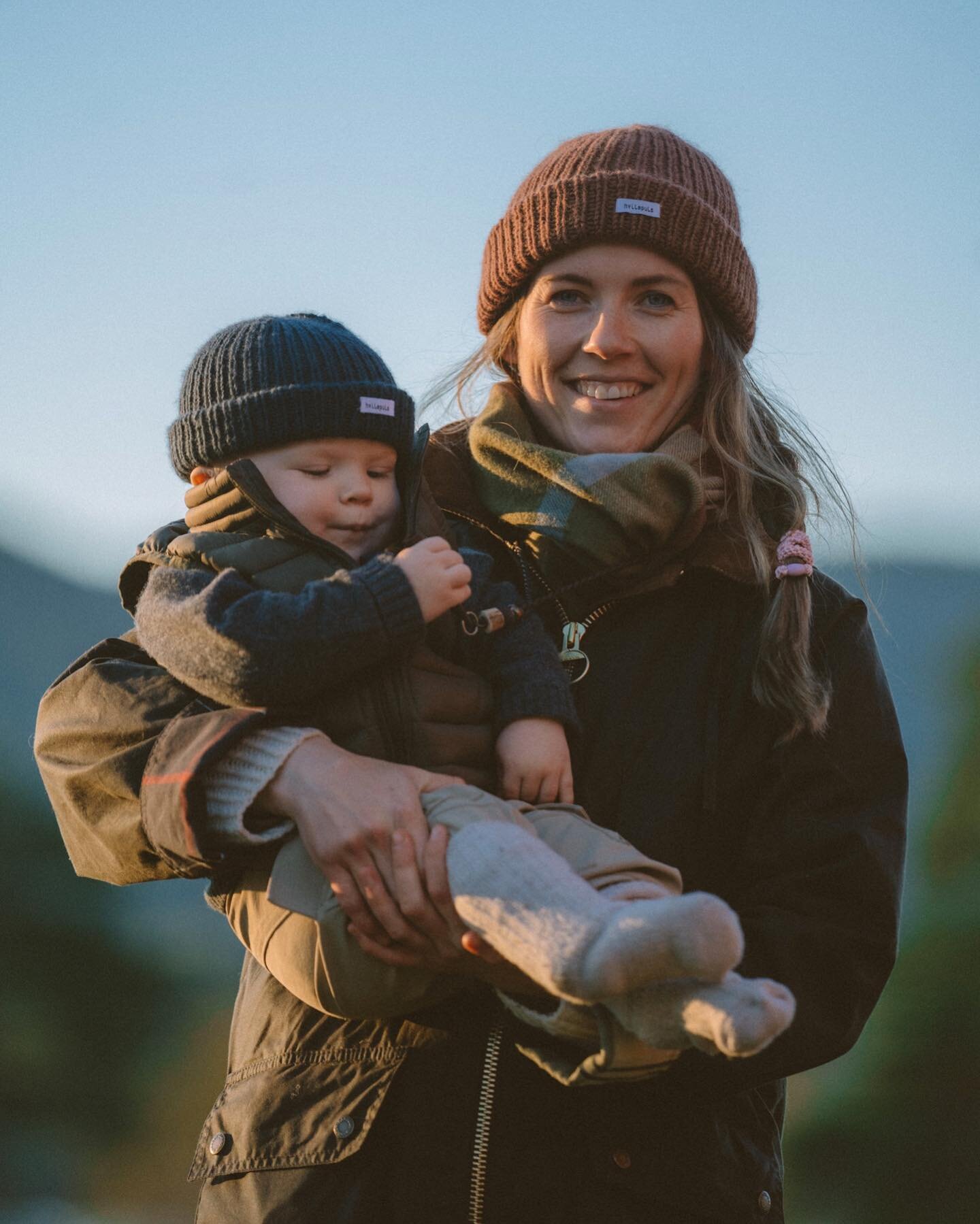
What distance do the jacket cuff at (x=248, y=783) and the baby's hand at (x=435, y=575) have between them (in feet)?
0.87

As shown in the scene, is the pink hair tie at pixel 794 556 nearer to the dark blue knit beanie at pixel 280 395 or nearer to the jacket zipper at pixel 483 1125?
the dark blue knit beanie at pixel 280 395

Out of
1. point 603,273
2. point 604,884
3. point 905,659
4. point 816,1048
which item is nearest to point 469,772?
point 604,884

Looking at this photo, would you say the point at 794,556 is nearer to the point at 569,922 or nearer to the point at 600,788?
the point at 600,788

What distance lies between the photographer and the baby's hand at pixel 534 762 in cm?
203

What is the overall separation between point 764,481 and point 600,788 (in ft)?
2.53

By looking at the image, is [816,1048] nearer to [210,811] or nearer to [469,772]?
[469,772]

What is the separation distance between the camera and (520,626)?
222cm

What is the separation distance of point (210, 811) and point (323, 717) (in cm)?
22

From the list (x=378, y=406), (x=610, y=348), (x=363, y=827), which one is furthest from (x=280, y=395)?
(x=363, y=827)

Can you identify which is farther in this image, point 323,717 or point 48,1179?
point 48,1179

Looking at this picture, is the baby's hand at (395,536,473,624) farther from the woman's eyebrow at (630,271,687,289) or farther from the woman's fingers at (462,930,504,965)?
the woman's eyebrow at (630,271,687,289)

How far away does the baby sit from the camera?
153cm

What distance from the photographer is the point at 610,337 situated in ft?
8.18

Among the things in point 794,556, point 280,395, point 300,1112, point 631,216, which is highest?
point 631,216
